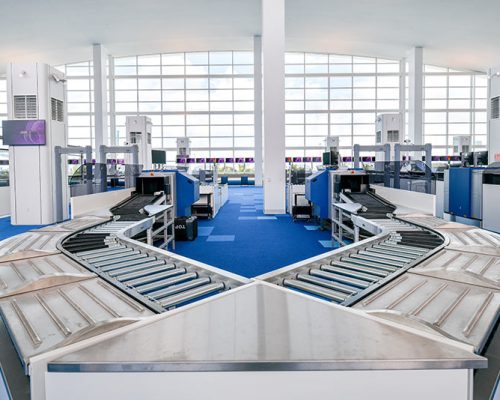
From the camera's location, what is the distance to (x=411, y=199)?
4594mm

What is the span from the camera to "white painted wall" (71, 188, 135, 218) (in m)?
4.11

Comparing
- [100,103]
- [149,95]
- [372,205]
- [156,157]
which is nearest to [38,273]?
[372,205]

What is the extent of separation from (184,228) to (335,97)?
56.7 ft

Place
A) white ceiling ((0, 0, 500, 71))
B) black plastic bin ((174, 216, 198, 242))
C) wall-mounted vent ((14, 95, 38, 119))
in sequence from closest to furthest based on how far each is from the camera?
black plastic bin ((174, 216, 198, 242)), wall-mounted vent ((14, 95, 38, 119)), white ceiling ((0, 0, 500, 71))

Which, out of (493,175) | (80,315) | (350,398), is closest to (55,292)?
(80,315)

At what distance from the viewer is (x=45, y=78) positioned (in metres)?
7.69

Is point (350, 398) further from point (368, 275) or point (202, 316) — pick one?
point (368, 275)

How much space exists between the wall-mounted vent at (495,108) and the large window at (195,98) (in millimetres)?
15187

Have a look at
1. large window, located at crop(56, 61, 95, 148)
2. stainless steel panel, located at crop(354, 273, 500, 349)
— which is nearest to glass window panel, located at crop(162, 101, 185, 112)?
large window, located at crop(56, 61, 95, 148)

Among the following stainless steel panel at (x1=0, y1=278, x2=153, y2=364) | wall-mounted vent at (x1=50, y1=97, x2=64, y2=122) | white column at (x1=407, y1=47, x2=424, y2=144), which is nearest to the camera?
stainless steel panel at (x1=0, y1=278, x2=153, y2=364)

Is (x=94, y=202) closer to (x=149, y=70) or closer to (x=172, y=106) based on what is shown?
(x=172, y=106)

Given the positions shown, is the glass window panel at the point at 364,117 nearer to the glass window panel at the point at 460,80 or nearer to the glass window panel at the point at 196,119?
the glass window panel at the point at 460,80

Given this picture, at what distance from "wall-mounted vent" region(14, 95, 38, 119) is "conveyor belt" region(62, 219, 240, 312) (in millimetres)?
6163

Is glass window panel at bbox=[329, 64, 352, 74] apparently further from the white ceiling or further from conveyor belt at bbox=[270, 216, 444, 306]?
conveyor belt at bbox=[270, 216, 444, 306]
